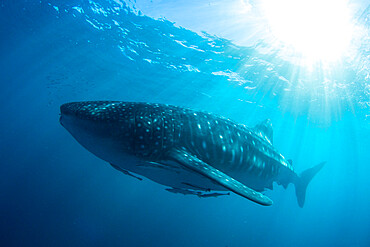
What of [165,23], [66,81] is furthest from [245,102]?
[66,81]

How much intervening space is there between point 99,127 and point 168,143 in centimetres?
106

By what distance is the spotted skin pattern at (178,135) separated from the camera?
3143 millimetres

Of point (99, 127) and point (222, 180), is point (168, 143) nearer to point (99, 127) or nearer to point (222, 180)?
point (99, 127)

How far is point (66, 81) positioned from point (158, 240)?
93.8ft

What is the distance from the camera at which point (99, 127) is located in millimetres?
2928

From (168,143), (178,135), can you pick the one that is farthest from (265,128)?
(168,143)

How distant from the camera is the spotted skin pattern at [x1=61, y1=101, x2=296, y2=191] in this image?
3.14m

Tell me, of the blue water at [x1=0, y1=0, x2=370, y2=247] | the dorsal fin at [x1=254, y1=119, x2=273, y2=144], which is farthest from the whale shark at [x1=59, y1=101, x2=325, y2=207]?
the blue water at [x1=0, y1=0, x2=370, y2=247]

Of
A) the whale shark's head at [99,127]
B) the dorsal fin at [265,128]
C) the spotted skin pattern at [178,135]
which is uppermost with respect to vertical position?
the dorsal fin at [265,128]

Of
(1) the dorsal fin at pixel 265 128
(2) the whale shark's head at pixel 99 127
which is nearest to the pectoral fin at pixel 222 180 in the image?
(2) the whale shark's head at pixel 99 127

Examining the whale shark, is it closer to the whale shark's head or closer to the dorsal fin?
the whale shark's head

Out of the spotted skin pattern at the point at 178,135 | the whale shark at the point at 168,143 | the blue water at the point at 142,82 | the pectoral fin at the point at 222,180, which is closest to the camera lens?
the pectoral fin at the point at 222,180

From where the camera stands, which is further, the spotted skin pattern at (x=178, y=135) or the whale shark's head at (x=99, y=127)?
the spotted skin pattern at (x=178, y=135)

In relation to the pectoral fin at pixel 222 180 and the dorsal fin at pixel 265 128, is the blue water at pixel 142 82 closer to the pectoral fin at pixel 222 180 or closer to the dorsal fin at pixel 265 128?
the dorsal fin at pixel 265 128
